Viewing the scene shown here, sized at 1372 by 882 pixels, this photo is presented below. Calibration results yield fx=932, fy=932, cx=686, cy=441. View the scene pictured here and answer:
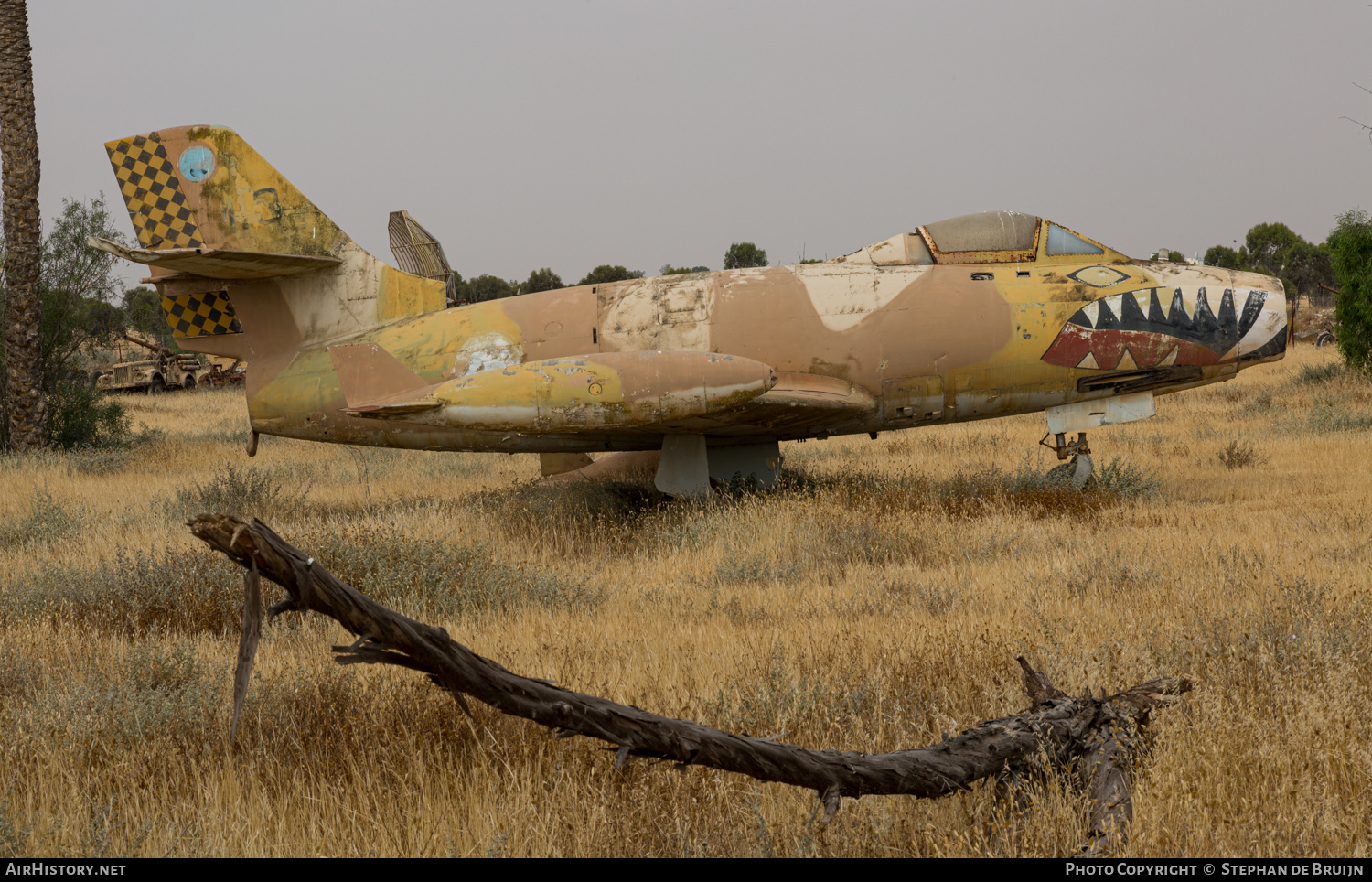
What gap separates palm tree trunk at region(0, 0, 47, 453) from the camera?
48.9ft

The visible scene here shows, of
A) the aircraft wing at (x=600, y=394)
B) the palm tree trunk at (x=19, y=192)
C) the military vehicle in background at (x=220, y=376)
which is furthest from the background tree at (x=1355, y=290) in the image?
the military vehicle in background at (x=220, y=376)

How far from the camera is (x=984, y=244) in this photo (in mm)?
10648

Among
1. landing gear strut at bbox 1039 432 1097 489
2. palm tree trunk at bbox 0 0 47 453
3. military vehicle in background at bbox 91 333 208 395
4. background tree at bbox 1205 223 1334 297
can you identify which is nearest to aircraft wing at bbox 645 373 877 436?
landing gear strut at bbox 1039 432 1097 489

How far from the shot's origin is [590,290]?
10742mm

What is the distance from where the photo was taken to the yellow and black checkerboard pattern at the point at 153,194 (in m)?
10.7

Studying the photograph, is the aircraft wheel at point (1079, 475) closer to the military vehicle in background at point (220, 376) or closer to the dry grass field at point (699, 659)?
the dry grass field at point (699, 659)

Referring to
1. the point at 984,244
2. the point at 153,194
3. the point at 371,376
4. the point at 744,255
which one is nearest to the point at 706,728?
the point at 371,376

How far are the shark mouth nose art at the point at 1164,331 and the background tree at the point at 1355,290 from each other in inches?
474

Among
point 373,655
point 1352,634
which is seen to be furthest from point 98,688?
point 1352,634

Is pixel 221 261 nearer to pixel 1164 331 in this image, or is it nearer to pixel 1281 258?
pixel 1164 331

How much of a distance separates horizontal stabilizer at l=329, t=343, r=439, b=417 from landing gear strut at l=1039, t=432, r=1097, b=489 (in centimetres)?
739

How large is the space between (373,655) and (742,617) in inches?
163

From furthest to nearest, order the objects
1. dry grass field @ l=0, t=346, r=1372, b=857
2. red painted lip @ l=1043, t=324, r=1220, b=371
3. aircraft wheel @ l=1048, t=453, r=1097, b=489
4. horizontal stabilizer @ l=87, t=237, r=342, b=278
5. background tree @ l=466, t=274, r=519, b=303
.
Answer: background tree @ l=466, t=274, r=519, b=303
aircraft wheel @ l=1048, t=453, r=1097, b=489
red painted lip @ l=1043, t=324, r=1220, b=371
horizontal stabilizer @ l=87, t=237, r=342, b=278
dry grass field @ l=0, t=346, r=1372, b=857

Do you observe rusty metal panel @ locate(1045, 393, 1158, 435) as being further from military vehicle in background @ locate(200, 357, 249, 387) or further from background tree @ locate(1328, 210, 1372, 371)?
military vehicle in background @ locate(200, 357, 249, 387)
